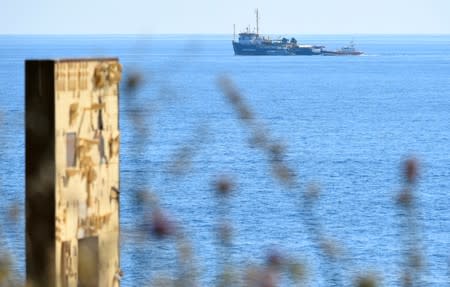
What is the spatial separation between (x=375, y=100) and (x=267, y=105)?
9.38 m

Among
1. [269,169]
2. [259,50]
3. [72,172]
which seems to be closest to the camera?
[72,172]

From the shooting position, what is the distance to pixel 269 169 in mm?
2254

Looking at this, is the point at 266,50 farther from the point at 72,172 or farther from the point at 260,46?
the point at 72,172

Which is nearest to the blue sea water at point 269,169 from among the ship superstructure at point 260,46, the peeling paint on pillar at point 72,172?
the peeling paint on pillar at point 72,172

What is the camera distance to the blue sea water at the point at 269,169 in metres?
2.23

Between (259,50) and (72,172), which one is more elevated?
(72,172)

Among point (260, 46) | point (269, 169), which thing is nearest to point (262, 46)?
point (260, 46)

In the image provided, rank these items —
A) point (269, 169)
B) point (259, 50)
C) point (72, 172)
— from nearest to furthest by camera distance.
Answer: point (72, 172)
point (269, 169)
point (259, 50)

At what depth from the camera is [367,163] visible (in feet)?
138

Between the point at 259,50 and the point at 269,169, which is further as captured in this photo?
the point at 259,50

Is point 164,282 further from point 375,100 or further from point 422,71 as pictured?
point 422,71

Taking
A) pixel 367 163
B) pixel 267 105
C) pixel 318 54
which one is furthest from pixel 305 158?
pixel 318 54

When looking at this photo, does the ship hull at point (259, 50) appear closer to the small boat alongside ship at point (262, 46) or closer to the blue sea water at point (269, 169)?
the small boat alongside ship at point (262, 46)

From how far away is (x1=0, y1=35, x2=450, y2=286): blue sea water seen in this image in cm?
223
